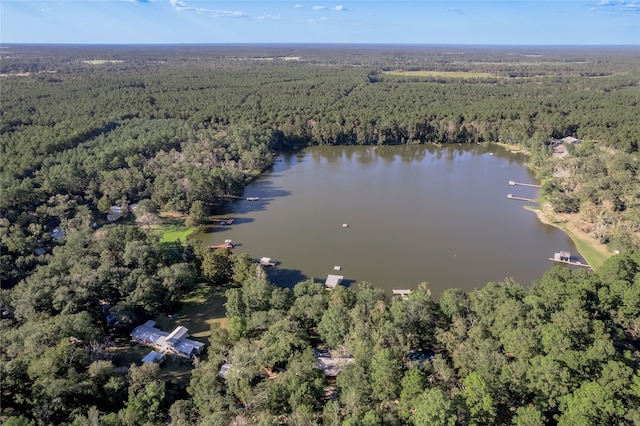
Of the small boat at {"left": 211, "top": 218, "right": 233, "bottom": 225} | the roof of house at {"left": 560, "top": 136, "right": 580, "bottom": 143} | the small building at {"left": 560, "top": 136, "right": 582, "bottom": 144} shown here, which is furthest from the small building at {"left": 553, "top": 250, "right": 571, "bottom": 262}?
the roof of house at {"left": 560, "top": 136, "right": 580, "bottom": 143}

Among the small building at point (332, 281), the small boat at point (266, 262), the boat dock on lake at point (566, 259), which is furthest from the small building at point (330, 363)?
the boat dock on lake at point (566, 259)

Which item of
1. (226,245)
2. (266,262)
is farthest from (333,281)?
(226,245)

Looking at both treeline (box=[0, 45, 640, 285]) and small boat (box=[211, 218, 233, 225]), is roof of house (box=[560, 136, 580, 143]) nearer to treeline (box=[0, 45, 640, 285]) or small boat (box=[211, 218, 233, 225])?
treeline (box=[0, 45, 640, 285])

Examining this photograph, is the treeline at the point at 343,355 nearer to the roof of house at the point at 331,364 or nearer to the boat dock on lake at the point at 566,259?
the roof of house at the point at 331,364

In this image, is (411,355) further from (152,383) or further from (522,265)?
(522,265)

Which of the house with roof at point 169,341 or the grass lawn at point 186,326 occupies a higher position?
the house with roof at point 169,341

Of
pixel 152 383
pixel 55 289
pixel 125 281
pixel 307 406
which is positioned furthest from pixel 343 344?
pixel 55 289
